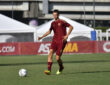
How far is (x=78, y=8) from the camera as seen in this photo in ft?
312

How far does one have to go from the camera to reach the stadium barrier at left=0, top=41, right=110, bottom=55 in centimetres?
3691

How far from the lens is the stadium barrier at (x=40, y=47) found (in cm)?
3691

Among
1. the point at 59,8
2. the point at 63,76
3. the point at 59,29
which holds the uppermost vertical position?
the point at 59,29

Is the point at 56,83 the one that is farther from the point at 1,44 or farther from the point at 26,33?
the point at 26,33

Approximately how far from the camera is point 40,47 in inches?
1471

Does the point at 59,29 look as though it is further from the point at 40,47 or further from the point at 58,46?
the point at 40,47

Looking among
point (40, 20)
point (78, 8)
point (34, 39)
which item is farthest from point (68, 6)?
point (34, 39)

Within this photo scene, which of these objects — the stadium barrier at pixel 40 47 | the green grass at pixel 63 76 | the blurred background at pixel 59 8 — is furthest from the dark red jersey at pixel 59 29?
the blurred background at pixel 59 8

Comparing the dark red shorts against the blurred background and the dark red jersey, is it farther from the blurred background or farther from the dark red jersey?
the blurred background

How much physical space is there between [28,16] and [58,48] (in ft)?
266

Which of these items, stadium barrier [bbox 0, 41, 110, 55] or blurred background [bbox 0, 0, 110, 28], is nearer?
stadium barrier [bbox 0, 41, 110, 55]

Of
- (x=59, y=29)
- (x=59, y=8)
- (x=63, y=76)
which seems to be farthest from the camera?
(x=59, y=8)

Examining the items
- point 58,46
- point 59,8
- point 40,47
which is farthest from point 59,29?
point 59,8

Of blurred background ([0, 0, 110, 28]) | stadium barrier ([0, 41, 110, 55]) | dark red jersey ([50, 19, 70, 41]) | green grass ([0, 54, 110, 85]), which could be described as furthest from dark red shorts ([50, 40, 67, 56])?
blurred background ([0, 0, 110, 28])
